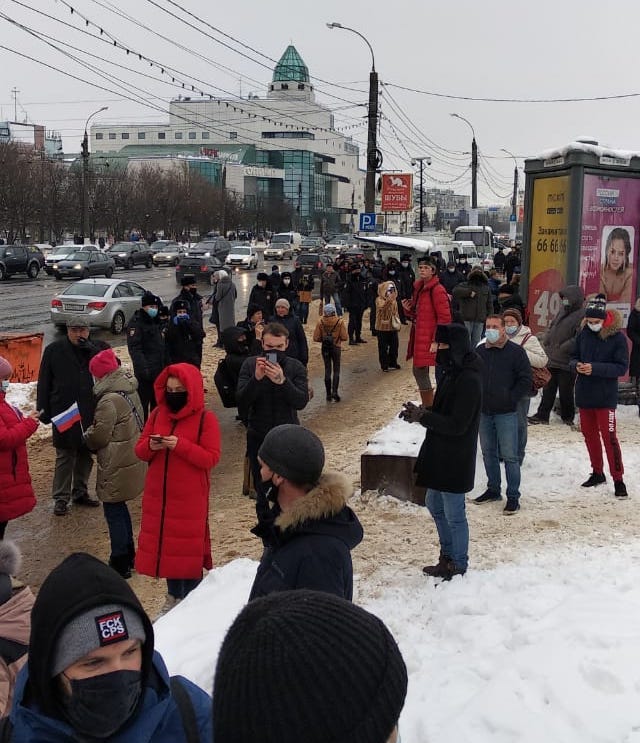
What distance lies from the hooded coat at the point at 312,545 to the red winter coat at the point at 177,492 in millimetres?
1870

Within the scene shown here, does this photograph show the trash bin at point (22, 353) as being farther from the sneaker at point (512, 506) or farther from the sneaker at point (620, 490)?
the sneaker at point (620, 490)

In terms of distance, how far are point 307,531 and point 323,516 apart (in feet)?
0.29

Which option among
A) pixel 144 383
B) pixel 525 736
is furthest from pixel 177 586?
pixel 144 383

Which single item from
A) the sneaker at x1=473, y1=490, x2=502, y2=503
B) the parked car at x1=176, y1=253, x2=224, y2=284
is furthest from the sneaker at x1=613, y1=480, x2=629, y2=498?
the parked car at x1=176, y1=253, x2=224, y2=284

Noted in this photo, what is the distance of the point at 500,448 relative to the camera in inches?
276

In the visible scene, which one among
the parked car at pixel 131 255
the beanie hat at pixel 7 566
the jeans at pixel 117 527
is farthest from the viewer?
the parked car at pixel 131 255

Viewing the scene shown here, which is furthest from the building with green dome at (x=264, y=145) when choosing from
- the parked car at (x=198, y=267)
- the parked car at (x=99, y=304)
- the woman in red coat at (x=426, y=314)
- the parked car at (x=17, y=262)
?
the woman in red coat at (x=426, y=314)

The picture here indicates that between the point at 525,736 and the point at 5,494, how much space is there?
4.07m

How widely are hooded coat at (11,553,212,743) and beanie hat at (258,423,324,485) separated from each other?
129 cm

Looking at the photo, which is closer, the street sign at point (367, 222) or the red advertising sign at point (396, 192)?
the street sign at point (367, 222)

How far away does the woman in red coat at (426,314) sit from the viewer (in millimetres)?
9977

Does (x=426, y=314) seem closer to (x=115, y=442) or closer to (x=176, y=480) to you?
(x=115, y=442)

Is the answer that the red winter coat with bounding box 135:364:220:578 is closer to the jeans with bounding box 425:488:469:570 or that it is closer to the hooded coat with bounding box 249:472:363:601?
the jeans with bounding box 425:488:469:570

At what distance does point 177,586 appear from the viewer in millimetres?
5195
